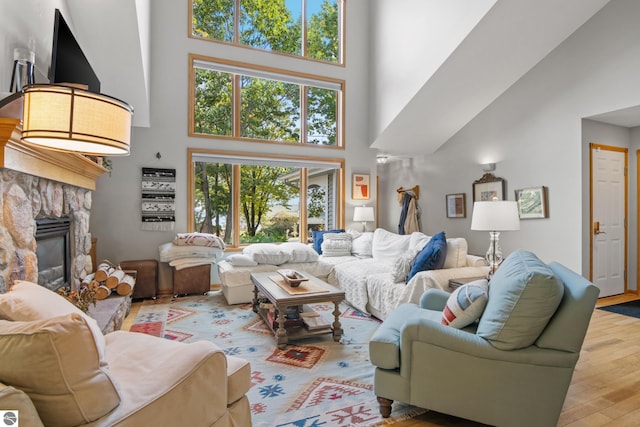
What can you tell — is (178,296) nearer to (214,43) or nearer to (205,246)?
(205,246)

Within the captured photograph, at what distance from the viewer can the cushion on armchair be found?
60.2 inches

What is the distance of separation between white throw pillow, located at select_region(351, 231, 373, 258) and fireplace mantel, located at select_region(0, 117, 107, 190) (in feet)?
11.4

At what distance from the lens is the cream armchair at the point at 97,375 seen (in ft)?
3.01

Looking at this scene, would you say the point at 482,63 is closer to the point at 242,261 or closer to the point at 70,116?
the point at 242,261

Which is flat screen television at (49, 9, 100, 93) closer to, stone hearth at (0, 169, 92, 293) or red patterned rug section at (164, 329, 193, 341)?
stone hearth at (0, 169, 92, 293)

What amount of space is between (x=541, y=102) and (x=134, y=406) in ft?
17.5

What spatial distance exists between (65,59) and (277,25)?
401 centimetres

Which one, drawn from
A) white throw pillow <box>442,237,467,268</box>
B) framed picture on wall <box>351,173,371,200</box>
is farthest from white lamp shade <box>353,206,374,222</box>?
white throw pillow <box>442,237,467,268</box>

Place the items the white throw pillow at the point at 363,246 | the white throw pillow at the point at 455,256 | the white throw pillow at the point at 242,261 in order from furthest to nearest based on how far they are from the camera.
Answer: the white throw pillow at the point at 363,246 < the white throw pillow at the point at 242,261 < the white throw pillow at the point at 455,256

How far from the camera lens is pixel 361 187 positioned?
6090 mm

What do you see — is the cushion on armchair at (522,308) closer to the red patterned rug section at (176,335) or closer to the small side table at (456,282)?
the small side table at (456,282)

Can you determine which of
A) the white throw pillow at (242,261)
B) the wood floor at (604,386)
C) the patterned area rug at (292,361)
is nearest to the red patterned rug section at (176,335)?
the patterned area rug at (292,361)

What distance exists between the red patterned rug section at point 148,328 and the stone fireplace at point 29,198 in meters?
0.69

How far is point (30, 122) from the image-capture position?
1.43 meters
